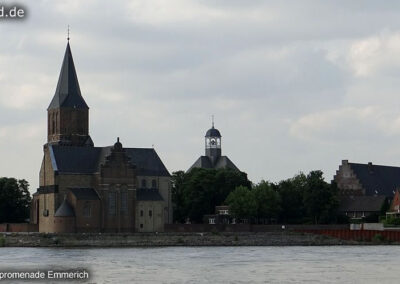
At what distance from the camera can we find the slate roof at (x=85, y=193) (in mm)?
138000

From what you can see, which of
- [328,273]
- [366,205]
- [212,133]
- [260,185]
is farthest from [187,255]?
[212,133]

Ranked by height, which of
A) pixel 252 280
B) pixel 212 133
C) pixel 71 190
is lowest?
pixel 252 280

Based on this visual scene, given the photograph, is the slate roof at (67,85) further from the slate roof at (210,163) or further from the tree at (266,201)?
the slate roof at (210,163)

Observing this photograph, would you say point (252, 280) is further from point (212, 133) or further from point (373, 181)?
point (212, 133)

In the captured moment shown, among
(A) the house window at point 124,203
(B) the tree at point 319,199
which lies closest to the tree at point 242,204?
(B) the tree at point 319,199

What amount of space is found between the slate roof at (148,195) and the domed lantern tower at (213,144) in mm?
47486

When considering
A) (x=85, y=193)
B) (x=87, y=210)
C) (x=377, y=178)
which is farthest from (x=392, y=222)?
(x=85, y=193)

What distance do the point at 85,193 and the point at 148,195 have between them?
9.75 metres

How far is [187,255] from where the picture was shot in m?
97.2

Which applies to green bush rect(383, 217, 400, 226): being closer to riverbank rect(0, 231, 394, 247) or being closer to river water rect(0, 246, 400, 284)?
riverbank rect(0, 231, 394, 247)

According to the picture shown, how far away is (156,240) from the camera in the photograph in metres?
124

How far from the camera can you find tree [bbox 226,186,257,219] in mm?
151125

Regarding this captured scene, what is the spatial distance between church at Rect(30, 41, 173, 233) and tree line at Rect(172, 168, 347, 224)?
7774 mm

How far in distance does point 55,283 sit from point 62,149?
78.7 metres
